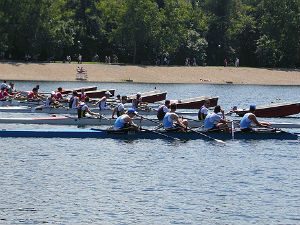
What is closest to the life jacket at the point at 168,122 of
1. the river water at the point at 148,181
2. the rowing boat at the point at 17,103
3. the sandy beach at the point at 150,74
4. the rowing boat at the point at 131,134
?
the rowing boat at the point at 131,134

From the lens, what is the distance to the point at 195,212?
2116 cm

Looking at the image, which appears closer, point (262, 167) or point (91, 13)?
point (262, 167)

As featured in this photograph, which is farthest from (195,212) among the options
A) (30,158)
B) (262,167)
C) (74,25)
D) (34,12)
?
(74,25)

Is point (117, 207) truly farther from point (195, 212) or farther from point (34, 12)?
point (34, 12)

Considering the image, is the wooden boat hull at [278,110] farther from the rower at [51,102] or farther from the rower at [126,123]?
the rower at [126,123]

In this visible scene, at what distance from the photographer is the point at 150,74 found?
95062 millimetres

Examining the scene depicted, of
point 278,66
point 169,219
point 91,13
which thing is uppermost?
point 91,13

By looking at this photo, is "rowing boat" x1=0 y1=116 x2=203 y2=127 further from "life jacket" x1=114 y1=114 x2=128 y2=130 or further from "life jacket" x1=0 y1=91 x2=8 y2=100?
"life jacket" x1=0 y1=91 x2=8 y2=100

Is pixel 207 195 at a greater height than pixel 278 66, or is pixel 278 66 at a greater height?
pixel 278 66

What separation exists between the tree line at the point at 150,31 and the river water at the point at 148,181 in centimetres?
6573

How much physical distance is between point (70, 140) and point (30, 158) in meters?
4.58

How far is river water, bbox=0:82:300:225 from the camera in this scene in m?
20.8

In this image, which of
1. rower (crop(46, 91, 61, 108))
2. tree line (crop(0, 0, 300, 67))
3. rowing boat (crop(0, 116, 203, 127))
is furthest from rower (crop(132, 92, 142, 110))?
tree line (crop(0, 0, 300, 67))

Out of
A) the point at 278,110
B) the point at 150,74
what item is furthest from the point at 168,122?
the point at 150,74
